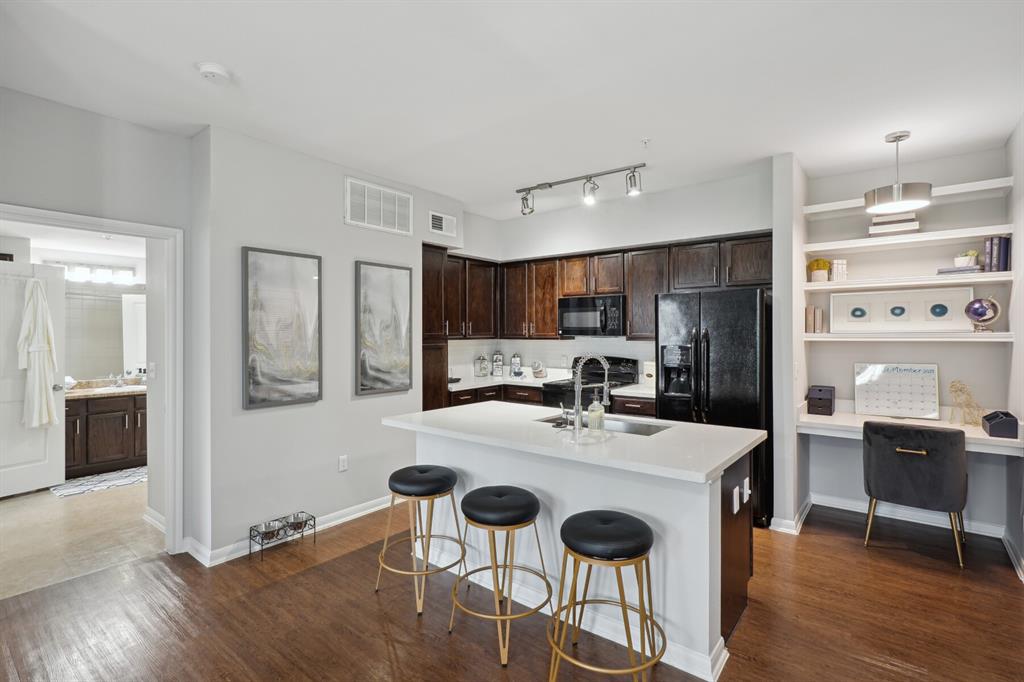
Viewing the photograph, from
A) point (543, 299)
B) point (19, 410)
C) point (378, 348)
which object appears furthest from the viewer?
point (543, 299)

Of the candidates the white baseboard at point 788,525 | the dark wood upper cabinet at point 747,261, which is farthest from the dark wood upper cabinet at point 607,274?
the white baseboard at point 788,525

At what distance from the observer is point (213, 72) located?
97.0 inches

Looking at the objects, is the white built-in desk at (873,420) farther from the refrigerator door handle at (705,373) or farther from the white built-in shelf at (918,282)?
the white built-in shelf at (918,282)

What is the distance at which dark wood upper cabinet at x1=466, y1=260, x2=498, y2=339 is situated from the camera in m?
5.55

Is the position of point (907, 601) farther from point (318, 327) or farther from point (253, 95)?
point (253, 95)

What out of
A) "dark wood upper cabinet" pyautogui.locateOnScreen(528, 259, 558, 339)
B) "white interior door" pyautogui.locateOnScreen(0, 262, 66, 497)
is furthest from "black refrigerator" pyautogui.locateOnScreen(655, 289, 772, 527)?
"white interior door" pyautogui.locateOnScreen(0, 262, 66, 497)

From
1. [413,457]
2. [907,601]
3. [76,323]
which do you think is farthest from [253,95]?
[76,323]

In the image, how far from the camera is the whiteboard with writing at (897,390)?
3828 millimetres

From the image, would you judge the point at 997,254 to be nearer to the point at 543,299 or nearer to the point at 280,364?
the point at 543,299

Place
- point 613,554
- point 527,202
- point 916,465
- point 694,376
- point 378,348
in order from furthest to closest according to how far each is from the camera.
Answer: point 527,202
point 378,348
point 694,376
point 916,465
point 613,554

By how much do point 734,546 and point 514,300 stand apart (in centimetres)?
388

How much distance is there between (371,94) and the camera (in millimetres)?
2756

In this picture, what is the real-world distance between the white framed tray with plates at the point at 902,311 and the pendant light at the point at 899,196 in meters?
0.80

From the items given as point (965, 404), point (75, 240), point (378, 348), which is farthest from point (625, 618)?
point (75, 240)
